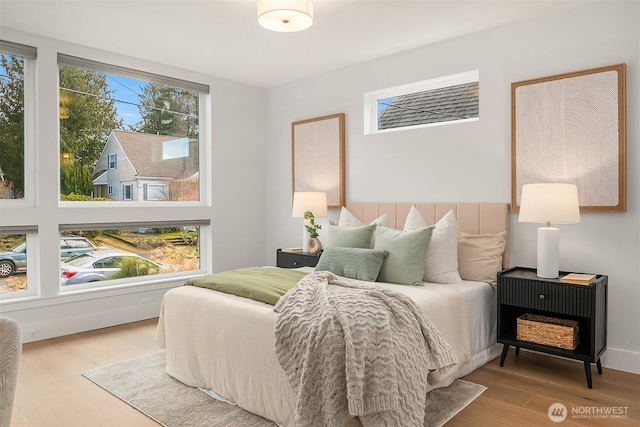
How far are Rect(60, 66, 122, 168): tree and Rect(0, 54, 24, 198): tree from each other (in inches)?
13.0

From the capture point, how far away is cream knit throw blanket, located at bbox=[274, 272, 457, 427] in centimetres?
198

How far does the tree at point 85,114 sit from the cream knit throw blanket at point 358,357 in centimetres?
297

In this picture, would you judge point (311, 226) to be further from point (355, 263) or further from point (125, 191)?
point (125, 191)

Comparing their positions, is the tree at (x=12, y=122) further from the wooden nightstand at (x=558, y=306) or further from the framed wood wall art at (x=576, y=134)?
the framed wood wall art at (x=576, y=134)

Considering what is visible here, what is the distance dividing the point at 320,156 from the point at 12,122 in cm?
282

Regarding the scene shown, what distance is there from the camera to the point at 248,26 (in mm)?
3646

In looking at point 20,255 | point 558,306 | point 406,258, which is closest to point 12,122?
point 20,255

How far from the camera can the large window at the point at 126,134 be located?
13.8 feet

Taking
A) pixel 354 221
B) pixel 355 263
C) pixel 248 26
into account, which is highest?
pixel 248 26

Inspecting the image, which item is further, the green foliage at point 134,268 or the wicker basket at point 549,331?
the green foliage at point 134,268

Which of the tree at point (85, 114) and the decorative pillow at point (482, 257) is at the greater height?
the tree at point (85, 114)

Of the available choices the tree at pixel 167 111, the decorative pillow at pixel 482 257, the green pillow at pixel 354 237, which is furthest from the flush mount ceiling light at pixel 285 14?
the tree at pixel 167 111

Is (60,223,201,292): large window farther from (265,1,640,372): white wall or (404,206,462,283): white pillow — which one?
(404,206,462,283): white pillow

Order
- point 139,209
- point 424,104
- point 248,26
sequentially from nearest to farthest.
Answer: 1. point 248,26
2. point 424,104
3. point 139,209
